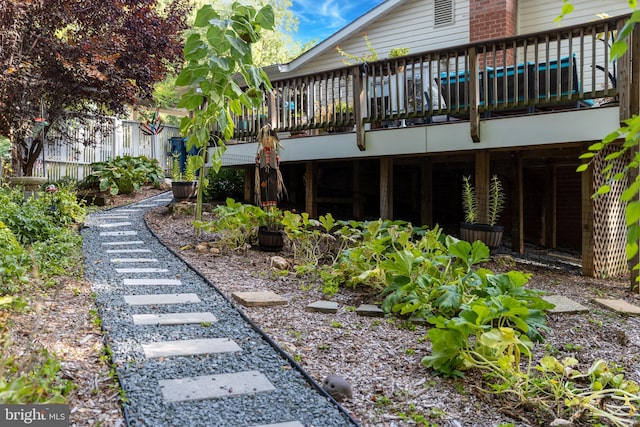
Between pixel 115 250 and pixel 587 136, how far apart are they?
17.0ft

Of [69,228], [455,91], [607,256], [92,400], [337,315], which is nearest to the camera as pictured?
[92,400]

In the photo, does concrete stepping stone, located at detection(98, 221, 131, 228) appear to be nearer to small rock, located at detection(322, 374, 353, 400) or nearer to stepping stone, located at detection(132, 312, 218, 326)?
stepping stone, located at detection(132, 312, 218, 326)

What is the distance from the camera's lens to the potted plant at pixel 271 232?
5.70 m

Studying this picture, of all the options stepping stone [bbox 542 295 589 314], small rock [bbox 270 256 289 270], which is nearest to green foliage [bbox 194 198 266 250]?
small rock [bbox 270 256 289 270]

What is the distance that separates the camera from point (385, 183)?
260 inches

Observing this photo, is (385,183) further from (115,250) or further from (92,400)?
(92,400)

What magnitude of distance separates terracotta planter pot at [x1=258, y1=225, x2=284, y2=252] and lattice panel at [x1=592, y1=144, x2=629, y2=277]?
3470 mm

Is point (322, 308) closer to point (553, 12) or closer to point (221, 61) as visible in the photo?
point (221, 61)

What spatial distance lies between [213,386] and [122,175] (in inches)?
336

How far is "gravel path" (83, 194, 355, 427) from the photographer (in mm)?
2055

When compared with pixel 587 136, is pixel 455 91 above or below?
above

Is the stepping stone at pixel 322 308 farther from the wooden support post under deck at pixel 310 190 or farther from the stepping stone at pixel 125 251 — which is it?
the wooden support post under deck at pixel 310 190

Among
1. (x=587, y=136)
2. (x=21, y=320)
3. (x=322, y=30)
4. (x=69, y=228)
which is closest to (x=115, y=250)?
(x=69, y=228)

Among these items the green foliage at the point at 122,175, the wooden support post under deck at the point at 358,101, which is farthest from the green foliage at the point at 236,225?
the green foliage at the point at 122,175
